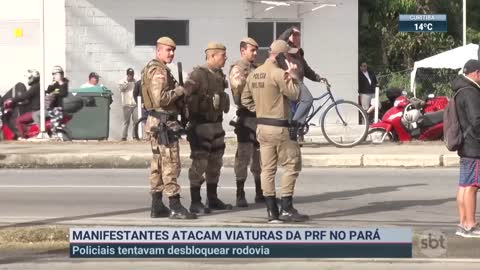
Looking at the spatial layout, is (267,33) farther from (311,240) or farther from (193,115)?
(311,240)

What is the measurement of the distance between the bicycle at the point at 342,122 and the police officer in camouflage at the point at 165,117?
7537 millimetres

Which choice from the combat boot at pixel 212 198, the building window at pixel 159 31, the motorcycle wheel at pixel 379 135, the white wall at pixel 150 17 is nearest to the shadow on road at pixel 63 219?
the combat boot at pixel 212 198

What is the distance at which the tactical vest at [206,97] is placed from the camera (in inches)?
425

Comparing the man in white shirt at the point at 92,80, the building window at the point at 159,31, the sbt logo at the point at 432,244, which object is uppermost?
the building window at the point at 159,31

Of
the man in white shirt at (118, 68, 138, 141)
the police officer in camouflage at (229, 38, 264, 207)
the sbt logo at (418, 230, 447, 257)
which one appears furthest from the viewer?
the man in white shirt at (118, 68, 138, 141)

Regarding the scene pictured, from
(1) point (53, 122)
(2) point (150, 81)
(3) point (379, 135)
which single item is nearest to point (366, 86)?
(3) point (379, 135)

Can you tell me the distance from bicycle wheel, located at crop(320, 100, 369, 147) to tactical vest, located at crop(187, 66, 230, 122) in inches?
292

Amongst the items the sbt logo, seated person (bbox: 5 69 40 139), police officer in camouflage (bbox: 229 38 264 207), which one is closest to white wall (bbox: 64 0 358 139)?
seated person (bbox: 5 69 40 139)

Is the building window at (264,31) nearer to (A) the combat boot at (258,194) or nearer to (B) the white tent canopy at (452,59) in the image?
(B) the white tent canopy at (452,59)

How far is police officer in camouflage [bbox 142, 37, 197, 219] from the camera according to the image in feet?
33.7

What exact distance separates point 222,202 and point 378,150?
22.1 ft

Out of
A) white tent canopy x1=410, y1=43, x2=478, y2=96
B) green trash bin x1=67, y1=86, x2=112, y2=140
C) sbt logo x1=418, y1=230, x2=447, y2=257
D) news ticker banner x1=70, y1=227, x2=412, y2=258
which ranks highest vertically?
white tent canopy x1=410, y1=43, x2=478, y2=96

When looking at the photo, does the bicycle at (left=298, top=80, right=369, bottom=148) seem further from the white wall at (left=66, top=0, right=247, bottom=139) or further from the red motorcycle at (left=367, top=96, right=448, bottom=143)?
the white wall at (left=66, top=0, right=247, bottom=139)

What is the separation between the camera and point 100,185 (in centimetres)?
1441
